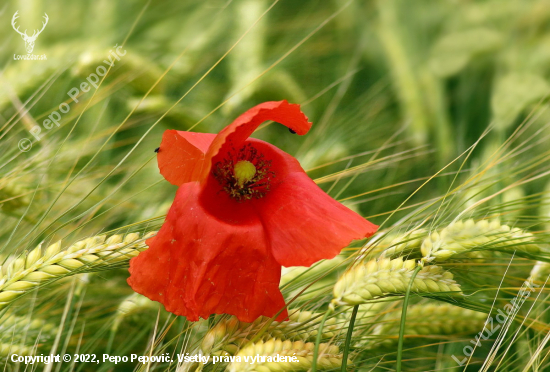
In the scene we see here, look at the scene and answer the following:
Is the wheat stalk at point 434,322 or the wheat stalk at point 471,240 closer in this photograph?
the wheat stalk at point 471,240

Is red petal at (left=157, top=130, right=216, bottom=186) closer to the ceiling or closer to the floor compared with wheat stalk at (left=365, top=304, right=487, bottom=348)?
closer to the ceiling

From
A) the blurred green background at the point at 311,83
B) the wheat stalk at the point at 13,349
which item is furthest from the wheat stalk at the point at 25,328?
the blurred green background at the point at 311,83

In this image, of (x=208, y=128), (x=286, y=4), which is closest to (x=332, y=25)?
(x=286, y=4)

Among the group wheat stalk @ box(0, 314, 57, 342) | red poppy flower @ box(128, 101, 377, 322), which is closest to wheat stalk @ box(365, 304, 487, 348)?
red poppy flower @ box(128, 101, 377, 322)

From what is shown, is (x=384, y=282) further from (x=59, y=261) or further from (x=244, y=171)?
(x=59, y=261)

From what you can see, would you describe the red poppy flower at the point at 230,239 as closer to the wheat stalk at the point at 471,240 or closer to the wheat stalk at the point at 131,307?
the wheat stalk at the point at 471,240

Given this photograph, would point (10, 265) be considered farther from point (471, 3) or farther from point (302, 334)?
point (471, 3)

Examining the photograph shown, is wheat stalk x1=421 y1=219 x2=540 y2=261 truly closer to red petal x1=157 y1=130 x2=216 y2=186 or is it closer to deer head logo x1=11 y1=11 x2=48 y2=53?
red petal x1=157 y1=130 x2=216 y2=186
